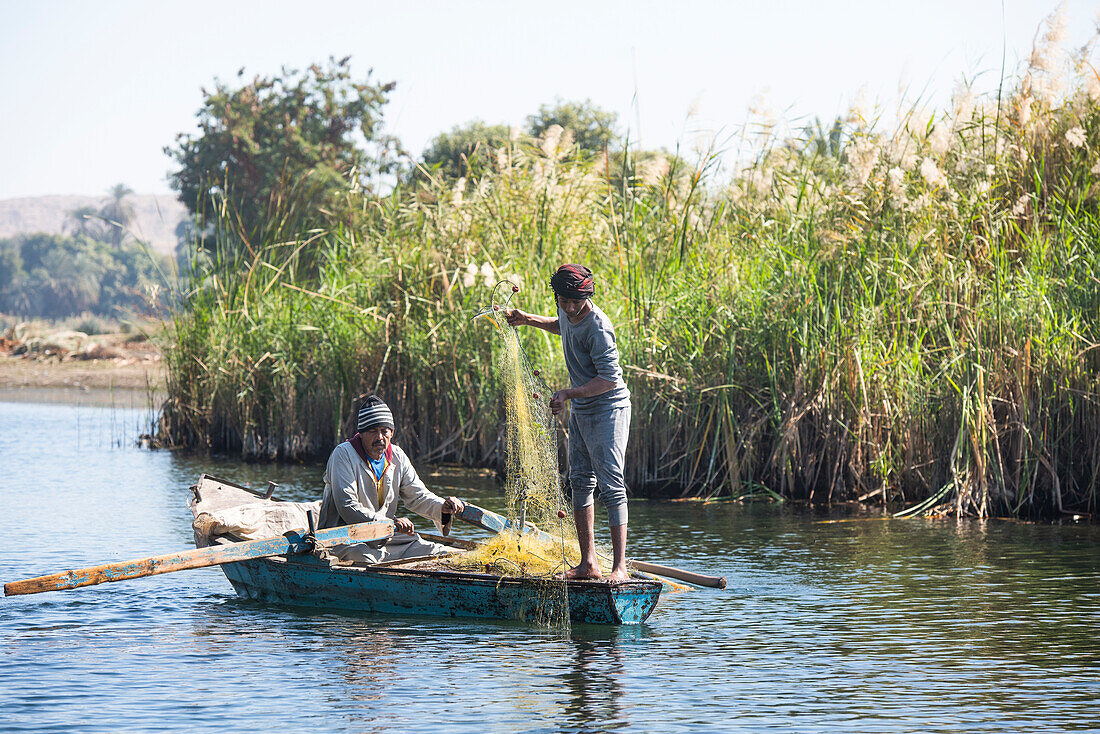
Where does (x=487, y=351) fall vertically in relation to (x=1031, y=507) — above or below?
above

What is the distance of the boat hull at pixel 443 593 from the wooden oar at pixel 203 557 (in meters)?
0.29

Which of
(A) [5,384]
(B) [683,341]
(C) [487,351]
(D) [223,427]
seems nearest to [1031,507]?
(B) [683,341]

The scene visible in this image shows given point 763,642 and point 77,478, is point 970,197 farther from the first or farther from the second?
point 77,478

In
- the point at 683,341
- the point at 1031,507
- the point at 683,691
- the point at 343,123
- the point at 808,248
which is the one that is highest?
the point at 343,123

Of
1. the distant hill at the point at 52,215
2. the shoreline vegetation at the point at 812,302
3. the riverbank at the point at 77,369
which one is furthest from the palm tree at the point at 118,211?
the shoreline vegetation at the point at 812,302

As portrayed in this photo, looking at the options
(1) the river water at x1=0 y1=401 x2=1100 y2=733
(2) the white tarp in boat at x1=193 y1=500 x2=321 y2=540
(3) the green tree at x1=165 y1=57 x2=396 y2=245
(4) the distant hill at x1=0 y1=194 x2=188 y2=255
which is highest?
(4) the distant hill at x1=0 y1=194 x2=188 y2=255

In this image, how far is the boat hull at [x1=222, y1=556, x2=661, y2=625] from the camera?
725 cm

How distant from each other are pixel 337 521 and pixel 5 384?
28.9 m

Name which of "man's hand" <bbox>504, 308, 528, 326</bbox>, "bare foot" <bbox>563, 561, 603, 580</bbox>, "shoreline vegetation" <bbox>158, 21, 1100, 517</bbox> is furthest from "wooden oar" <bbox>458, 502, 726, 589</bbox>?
"shoreline vegetation" <bbox>158, 21, 1100, 517</bbox>

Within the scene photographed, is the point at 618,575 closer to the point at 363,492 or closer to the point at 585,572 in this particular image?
the point at 585,572

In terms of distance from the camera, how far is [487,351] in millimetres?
13930

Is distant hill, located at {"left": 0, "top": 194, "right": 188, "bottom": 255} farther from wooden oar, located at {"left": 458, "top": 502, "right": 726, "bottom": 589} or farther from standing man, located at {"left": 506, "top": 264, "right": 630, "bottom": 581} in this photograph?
standing man, located at {"left": 506, "top": 264, "right": 630, "bottom": 581}

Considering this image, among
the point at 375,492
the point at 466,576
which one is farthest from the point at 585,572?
the point at 375,492

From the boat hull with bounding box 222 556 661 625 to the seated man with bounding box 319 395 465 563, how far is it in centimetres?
28
